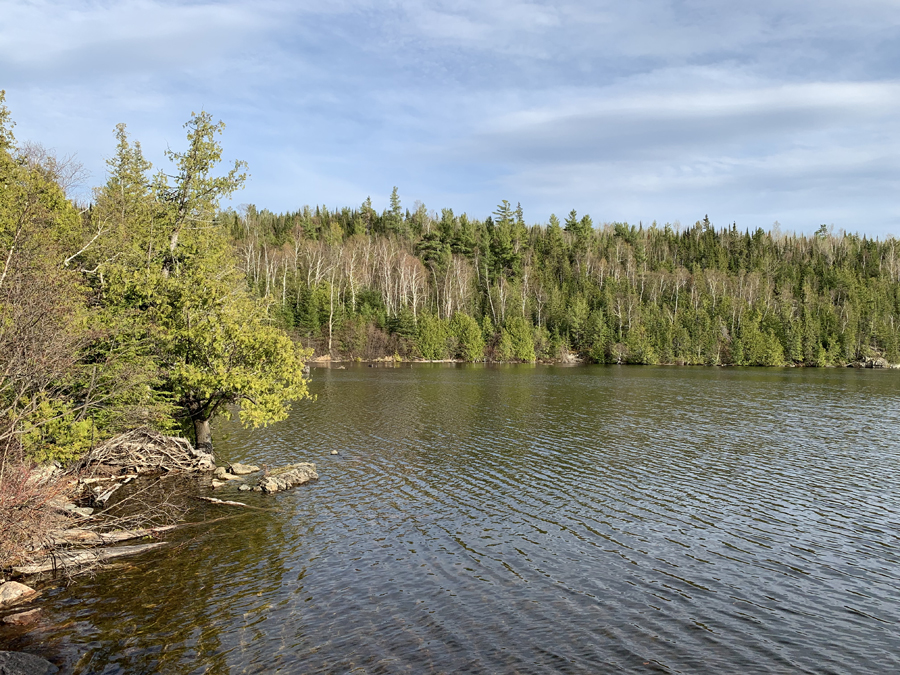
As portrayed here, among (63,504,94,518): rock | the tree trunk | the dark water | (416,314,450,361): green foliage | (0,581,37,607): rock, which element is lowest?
the dark water

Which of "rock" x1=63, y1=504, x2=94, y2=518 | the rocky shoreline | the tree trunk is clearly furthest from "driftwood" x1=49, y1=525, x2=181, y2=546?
the tree trunk

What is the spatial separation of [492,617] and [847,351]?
141 metres

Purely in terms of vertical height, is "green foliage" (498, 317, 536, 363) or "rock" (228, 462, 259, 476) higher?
"green foliage" (498, 317, 536, 363)

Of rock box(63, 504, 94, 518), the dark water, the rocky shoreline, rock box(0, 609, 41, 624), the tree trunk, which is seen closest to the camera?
the dark water

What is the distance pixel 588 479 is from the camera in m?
26.0

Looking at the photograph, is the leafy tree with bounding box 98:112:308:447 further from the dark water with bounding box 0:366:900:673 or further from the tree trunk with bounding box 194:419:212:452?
the dark water with bounding box 0:366:900:673

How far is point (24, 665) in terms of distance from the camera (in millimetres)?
10367

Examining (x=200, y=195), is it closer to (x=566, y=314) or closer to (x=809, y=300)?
(x=566, y=314)

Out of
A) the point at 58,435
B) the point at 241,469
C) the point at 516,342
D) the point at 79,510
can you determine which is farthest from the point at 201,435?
the point at 516,342

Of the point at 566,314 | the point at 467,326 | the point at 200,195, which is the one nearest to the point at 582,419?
the point at 200,195

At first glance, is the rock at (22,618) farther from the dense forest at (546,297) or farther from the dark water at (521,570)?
the dense forest at (546,297)

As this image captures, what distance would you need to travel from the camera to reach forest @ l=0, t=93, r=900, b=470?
19141 mm

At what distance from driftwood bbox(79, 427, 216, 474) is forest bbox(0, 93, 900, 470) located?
67 centimetres

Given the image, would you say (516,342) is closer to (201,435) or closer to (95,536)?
(201,435)
